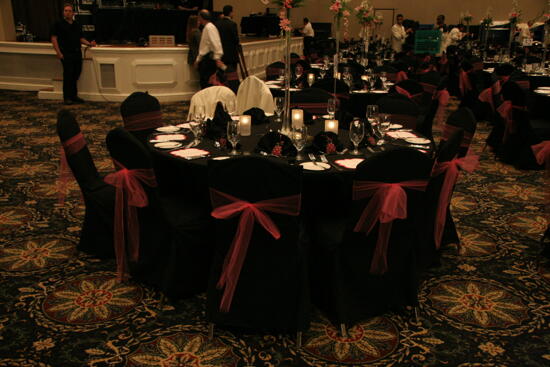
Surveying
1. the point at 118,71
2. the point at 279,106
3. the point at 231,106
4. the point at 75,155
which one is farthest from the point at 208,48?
the point at 75,155

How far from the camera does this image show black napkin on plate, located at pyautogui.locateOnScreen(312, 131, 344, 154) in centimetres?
289

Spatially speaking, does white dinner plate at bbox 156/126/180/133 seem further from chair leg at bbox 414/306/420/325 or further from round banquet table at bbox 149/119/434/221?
chair leg at bbox 414/306/420/325

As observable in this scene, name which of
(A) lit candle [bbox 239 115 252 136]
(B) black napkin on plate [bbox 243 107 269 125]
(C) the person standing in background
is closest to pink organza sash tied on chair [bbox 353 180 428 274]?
(A) lit candle [bbox 239 115 252 136]

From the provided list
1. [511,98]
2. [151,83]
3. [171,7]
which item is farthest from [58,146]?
[171,7]

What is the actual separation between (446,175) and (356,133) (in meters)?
0.53

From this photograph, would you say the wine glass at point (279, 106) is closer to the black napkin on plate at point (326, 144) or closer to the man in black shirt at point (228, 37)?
the black napkin on plate at point (326, 144)

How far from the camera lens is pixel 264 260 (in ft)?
7.52

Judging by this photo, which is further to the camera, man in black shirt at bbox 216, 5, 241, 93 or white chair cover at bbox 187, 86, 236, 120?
man in black shirt at bbox 216, 5, 241, 93

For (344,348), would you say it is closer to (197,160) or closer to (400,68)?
(197,160)

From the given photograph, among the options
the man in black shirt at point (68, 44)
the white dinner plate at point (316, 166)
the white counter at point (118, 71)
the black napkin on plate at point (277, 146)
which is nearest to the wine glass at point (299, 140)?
the black napkin on plate at point (277, 146)

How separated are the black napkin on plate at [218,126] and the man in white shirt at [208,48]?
→ 464cm

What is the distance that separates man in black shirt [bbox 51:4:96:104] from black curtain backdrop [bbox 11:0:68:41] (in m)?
5.73

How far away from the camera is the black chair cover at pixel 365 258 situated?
225 cm

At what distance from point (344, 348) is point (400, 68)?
5.32m
